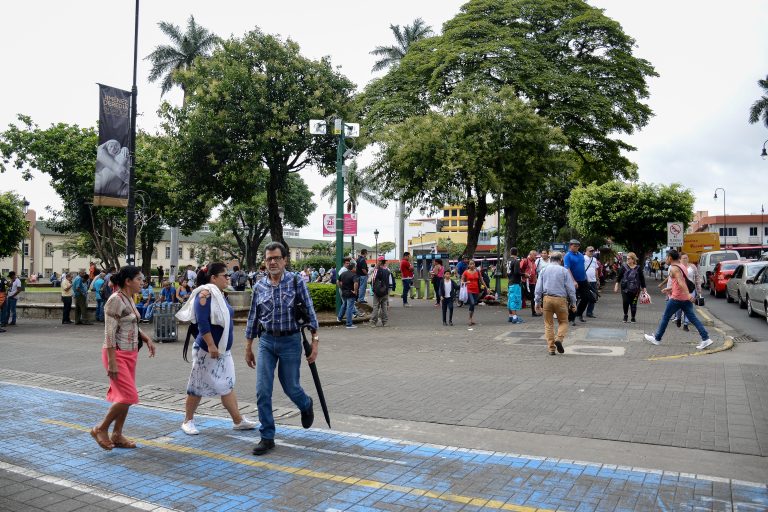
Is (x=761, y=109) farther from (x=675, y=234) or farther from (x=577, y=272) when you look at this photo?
(x=577, y=272)

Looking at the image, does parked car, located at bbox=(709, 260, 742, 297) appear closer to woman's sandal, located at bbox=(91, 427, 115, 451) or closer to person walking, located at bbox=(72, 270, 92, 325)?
person walking, located at bbox=(72, 270, 92, 325)

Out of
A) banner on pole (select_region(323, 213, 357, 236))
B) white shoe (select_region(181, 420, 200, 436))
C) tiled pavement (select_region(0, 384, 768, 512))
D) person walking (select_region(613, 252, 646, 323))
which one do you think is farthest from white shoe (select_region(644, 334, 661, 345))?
banner on pole (select_region(323, 213, 357, 236))

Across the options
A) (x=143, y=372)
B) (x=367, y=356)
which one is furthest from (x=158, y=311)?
(x=367, y=356)

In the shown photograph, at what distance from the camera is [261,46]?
22781 mm

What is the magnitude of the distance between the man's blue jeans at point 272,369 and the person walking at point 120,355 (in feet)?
3.81

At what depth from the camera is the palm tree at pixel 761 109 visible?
5722 centimetres

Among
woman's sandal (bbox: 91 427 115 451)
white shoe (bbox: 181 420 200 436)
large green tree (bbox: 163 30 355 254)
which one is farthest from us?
large green tree (bbox: 163 30 355 254)

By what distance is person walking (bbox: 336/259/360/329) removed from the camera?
15086mm

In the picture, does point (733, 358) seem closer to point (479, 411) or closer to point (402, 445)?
point (479, 411)

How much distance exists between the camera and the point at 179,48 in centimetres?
4347

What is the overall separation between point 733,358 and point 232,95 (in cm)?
1798

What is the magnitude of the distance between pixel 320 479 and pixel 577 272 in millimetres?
10953

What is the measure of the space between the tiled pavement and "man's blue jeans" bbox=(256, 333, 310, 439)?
319 mm

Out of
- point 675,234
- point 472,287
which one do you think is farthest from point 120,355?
point 675,234
